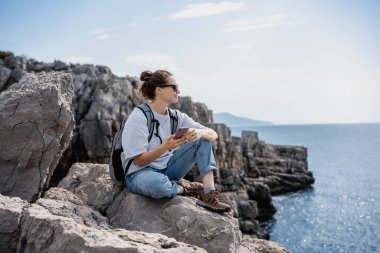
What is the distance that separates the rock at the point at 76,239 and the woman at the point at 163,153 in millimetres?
2275

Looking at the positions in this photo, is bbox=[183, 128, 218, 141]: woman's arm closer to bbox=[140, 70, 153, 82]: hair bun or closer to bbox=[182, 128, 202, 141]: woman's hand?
bbox=[182, 128, 202, 141]: woman's hand

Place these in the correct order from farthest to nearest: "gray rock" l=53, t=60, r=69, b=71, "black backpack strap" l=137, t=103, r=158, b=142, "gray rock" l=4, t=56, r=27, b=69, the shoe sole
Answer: "gray rock" l=53, t=60, r=69, b=71, "gray rock" l=4, t=56, r=27, b=69, "black backpack strap" l=137, t=103, r=158, b=142, the shoe sole

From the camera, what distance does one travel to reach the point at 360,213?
55.5 meters

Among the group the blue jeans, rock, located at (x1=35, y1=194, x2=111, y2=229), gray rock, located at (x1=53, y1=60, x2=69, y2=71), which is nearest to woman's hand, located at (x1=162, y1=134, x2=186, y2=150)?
the blue jeans

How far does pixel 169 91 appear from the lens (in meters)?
7.34

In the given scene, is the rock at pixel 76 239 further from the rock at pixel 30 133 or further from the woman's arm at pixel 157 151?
the rock at pixel 30 133

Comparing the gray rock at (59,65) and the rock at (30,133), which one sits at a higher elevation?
the gray rock at (59,65)

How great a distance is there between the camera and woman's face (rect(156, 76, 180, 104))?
7312 mm

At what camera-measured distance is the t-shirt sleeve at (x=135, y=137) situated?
6809mm

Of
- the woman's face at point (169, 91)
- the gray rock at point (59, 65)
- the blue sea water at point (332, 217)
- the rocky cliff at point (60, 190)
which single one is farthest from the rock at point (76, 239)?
the gray rock at point (59, 65)

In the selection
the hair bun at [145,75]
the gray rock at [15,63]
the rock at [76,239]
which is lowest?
the rock at [76,239]

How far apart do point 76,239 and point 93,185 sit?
14.1ft

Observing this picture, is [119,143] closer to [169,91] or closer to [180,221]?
[169,91]

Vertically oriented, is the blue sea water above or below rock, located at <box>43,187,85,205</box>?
below
